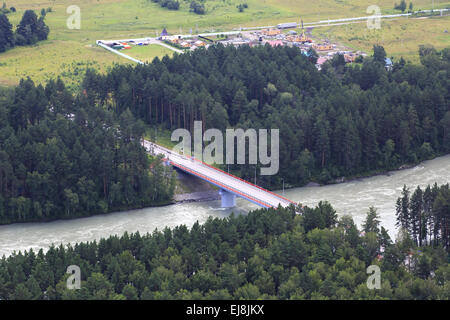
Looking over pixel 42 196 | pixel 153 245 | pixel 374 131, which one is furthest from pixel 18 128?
pixel 374 131

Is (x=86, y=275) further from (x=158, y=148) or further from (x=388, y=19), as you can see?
(x=388, y=19)

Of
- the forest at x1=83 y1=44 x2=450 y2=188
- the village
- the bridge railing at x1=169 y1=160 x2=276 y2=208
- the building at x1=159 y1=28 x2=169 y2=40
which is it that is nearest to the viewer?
the bridge railing at x1=169 y1=160 x2=276 y2=208

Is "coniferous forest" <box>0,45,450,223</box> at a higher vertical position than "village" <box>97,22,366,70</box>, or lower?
lower

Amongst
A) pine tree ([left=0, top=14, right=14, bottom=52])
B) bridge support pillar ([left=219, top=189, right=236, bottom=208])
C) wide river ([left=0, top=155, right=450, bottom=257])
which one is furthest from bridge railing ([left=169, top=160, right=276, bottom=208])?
pine tree ([left=0, top=14, right=14, bottom=52])

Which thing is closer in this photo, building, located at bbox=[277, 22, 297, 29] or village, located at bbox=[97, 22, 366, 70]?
village, located at bbox=[97, 22, 366, 70]

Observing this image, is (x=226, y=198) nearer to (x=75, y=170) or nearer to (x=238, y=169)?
(x=238, y=169)

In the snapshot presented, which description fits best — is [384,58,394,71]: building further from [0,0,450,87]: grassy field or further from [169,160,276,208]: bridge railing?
[169,160,276,208]: bridge railing

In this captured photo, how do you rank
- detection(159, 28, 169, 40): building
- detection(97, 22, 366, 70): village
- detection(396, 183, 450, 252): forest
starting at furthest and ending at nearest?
detection(159, 28, 169, 40): building, detection(97, 22, 366, 70): village, detection(396, 183, 450, 252): forest
